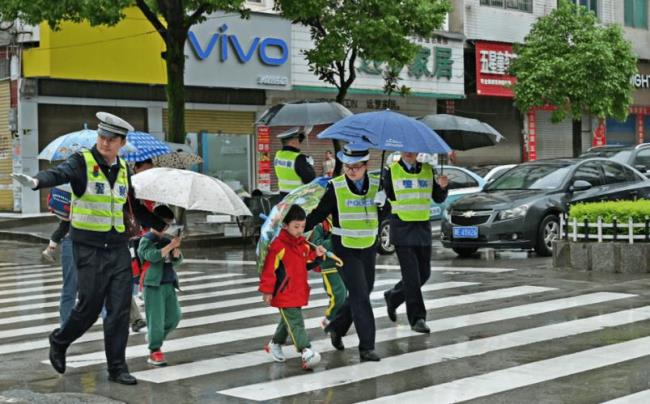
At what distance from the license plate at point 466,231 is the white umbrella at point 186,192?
8.93 metres

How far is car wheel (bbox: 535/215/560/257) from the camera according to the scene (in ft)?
53.9

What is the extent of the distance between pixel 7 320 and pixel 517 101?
2533 centimetres

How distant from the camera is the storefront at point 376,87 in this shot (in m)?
29.6

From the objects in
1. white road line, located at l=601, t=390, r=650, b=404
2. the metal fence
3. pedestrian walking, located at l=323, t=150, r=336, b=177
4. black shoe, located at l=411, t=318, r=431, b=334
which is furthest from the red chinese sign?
white road line, located at l=601, t=390, r=650, b=404

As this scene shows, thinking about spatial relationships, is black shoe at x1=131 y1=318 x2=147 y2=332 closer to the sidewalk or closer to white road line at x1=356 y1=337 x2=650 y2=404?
white road line at x1=356 y1=337 x2=650 y2=404

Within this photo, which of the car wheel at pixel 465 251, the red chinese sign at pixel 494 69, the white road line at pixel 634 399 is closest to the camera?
the white road line at pixel 634 399

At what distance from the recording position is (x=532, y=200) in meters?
16.5

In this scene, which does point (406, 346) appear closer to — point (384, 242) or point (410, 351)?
point (410, 351)

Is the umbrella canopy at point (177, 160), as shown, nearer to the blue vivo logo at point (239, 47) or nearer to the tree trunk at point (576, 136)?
the blue vivo logo at point (239, 47)

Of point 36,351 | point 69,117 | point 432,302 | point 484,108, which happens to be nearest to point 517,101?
point 484,108

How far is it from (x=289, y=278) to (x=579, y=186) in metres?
9.87

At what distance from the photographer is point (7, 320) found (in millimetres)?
11414

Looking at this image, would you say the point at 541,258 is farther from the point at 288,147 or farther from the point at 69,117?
the point at 69,117

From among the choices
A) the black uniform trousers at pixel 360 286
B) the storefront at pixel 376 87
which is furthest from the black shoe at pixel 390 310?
the storefront at pixel 376 87
